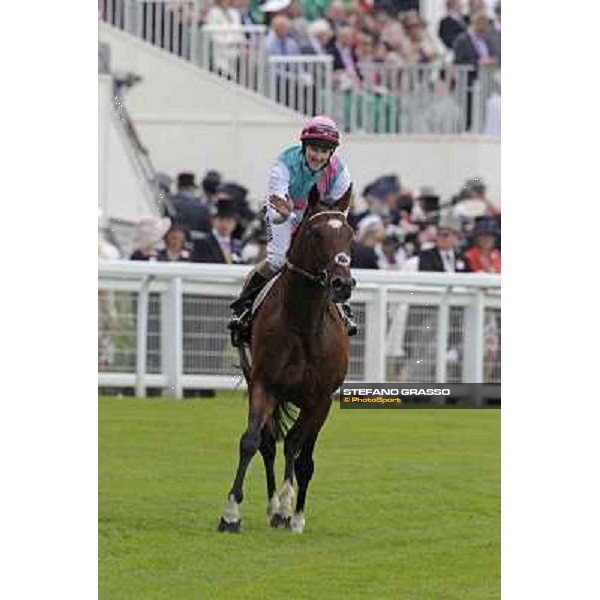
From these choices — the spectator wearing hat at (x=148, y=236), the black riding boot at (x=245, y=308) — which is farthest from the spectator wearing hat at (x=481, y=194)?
the black riding boot at (x=245, y=308)

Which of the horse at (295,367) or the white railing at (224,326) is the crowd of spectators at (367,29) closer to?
the white railing at (224,326)

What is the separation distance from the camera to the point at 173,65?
1460 centimetres

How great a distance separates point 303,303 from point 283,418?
0.65m

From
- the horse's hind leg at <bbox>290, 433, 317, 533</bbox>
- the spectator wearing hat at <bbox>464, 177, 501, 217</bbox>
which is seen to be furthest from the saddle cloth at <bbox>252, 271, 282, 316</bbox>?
the spectator wearing hat at <bbox>464, 177, 501, 217</bbox>

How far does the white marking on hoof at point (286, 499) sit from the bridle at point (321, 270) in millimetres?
990

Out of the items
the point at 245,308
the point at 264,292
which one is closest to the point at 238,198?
the point at 245,308

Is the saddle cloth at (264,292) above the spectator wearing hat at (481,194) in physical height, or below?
below

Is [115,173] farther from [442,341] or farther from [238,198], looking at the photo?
[442,341]

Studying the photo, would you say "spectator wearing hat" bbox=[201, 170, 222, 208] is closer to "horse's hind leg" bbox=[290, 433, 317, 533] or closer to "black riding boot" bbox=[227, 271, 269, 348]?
"black riding boot" bbox=[227, 271, 269, 348]

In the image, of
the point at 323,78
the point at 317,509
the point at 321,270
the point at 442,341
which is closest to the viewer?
the point at 321,270

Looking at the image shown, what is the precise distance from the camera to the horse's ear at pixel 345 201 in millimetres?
11008

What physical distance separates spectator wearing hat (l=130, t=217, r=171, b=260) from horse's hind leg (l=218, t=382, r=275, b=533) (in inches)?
114

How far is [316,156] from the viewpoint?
1113 cm
